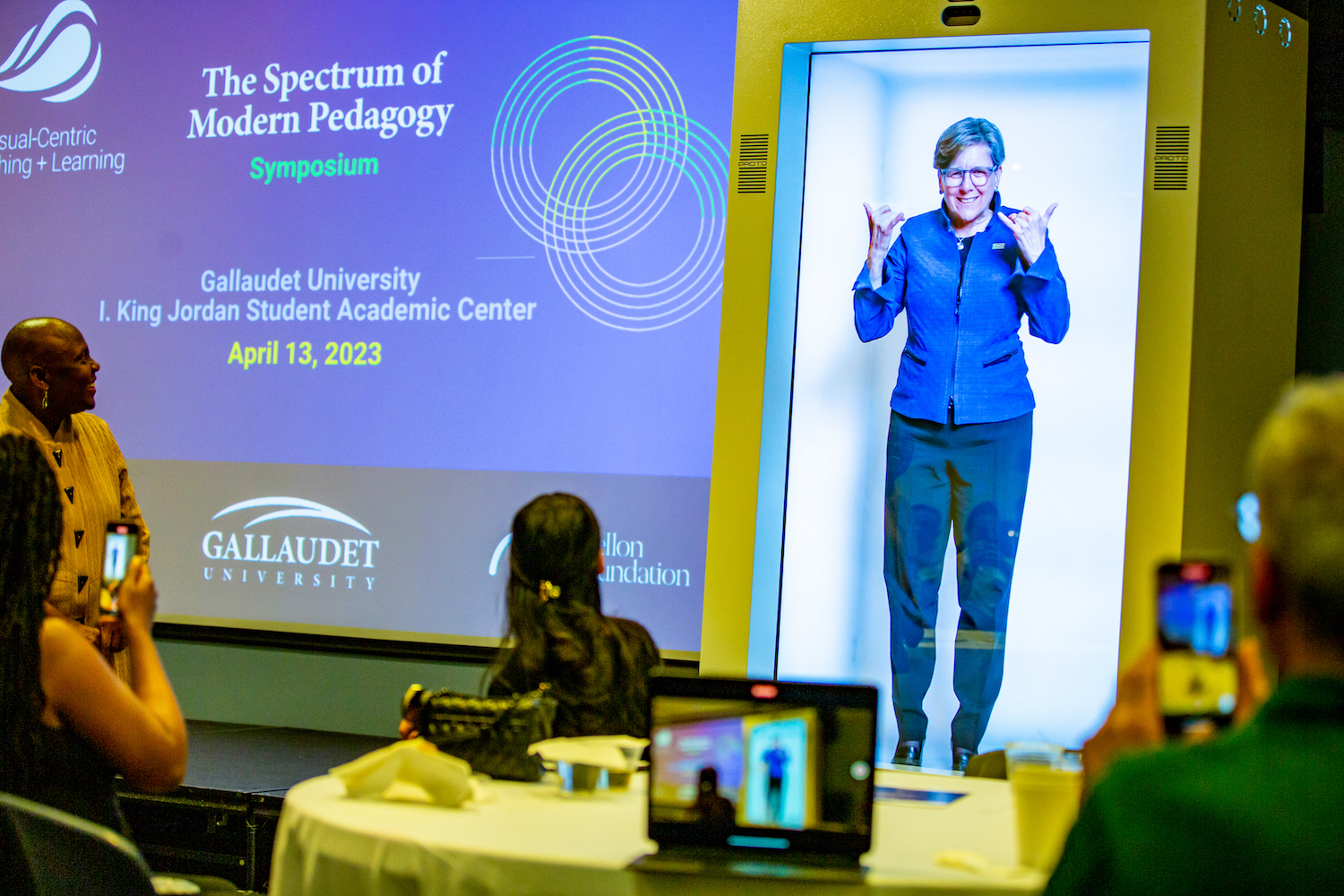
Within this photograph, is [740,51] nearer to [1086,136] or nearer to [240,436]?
[1086,136]

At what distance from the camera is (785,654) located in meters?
3.37

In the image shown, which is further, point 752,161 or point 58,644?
point 752,161

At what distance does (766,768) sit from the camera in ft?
4.71

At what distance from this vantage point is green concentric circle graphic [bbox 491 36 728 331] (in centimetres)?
427

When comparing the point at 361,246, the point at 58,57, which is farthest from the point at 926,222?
the point at 58,57

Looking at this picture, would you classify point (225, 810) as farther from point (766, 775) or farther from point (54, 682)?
point (766, 775)

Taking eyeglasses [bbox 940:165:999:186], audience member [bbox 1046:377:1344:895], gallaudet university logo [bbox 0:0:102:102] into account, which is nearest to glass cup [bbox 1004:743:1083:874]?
audience member [bbox 1046:377:1344:895]

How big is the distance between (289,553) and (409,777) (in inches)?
126

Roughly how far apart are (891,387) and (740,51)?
1019 millimetres

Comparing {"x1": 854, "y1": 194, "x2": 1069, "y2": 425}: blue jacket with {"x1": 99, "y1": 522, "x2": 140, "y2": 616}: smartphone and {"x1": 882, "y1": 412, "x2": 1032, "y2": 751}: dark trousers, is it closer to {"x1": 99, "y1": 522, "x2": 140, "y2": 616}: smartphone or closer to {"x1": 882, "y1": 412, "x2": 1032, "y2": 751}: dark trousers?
{"x1": 882, "y1": 412, "x2": 1032, "y2": 751}: dark trousers

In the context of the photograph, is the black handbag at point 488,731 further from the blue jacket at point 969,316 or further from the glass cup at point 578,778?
the blue jacket at point 969,316

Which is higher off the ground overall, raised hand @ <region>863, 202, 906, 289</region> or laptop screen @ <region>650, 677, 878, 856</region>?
raised hand @ <region>863, 202, 906, 289</region>

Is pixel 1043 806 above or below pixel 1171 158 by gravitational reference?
below

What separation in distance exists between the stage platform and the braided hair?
189 centimetres
